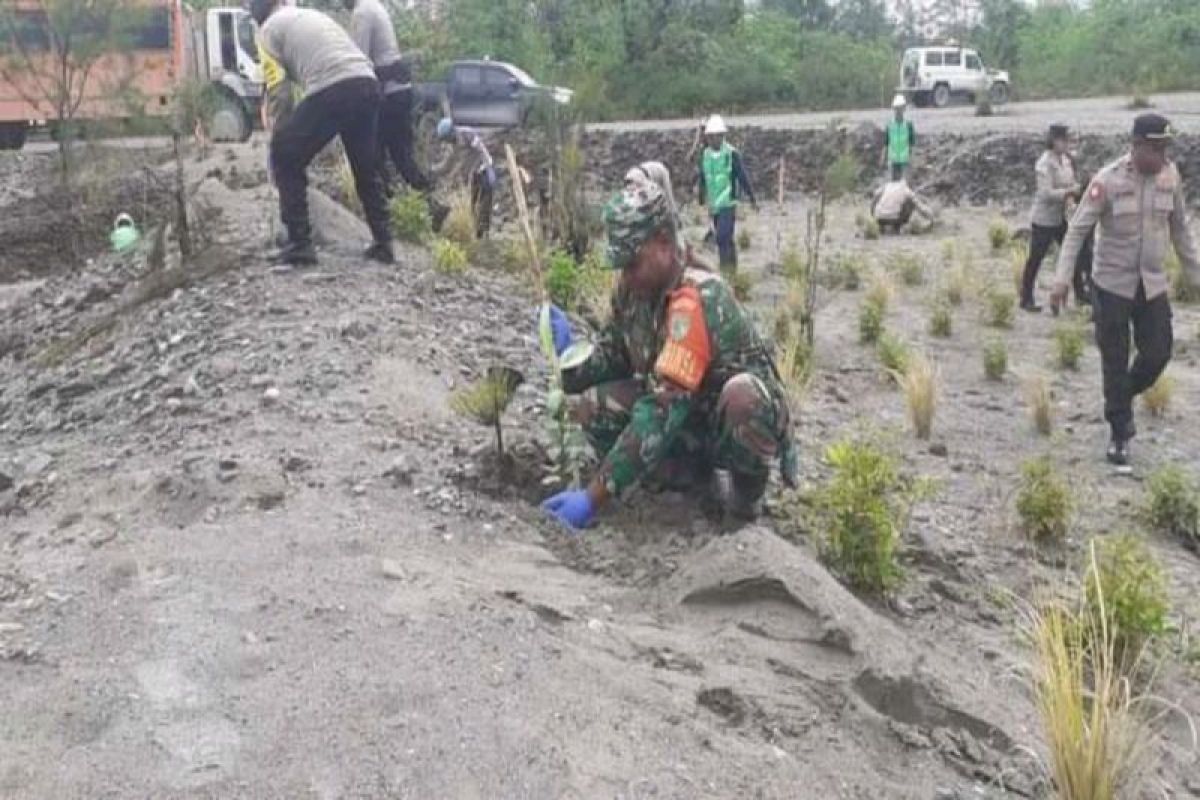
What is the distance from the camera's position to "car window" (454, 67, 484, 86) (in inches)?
1144

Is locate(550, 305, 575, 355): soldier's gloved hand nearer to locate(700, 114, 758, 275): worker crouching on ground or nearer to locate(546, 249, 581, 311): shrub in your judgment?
locate(546, 249, 581, 311): shrub

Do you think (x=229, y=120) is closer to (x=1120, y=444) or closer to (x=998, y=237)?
(x=998, y=237)

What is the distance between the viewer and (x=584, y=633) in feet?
13.8

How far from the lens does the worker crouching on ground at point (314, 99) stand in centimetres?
790

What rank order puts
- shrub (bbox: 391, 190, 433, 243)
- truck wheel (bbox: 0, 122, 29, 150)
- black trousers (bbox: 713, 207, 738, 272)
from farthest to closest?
truck wheel (bbox: 0, 122, 29, 150), black trousers (bbox: 713, 207, 738, 272), shrub (bbox: 391, 190, 433, 243)

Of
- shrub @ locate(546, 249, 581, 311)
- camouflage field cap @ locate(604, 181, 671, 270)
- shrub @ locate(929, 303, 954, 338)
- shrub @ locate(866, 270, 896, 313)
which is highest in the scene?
camouflage field cap @ locate(604, 181, 671, 270)

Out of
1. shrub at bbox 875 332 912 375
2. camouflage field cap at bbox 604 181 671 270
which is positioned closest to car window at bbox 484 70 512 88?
shrub at bbox 875 332 912 375

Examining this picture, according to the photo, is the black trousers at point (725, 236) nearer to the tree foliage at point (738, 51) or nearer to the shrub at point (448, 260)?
the shrub at point (448, 260)

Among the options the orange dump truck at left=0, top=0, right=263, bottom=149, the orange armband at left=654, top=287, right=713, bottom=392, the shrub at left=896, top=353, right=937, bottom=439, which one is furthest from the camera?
the orange dump truck at left=0, top=0, right=263, bottom=149

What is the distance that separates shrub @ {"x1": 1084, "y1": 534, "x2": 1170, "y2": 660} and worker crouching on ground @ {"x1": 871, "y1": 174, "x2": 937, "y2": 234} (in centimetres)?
1464

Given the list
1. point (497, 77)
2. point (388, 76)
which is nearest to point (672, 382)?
point (388, 76)

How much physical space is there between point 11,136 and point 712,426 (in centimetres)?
2740

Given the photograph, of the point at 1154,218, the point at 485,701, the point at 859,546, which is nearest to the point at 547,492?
the point at 859,546

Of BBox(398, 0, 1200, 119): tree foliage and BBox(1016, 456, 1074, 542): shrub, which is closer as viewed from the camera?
BBox(1016, 456, 1074, 542): shrub
